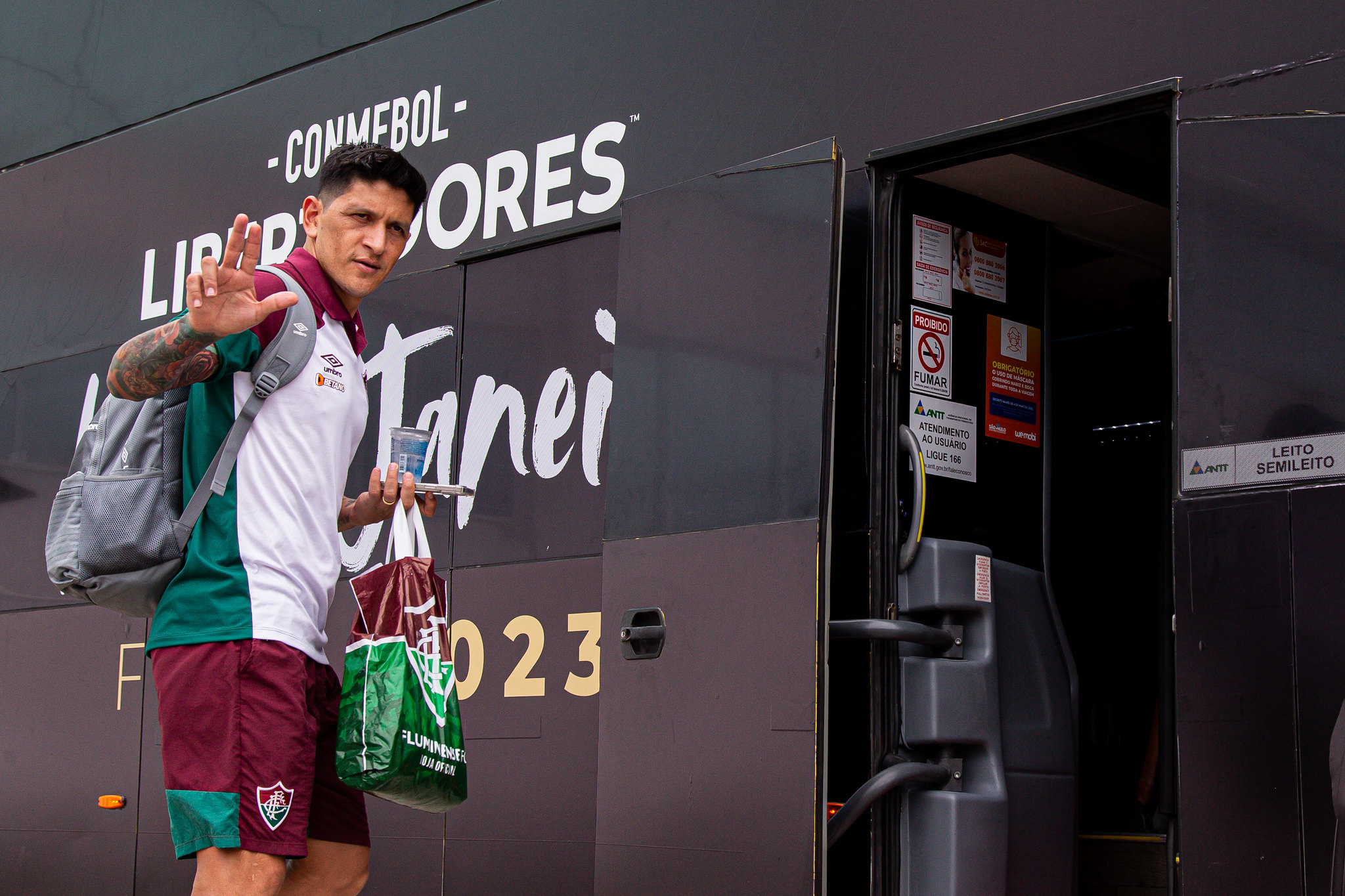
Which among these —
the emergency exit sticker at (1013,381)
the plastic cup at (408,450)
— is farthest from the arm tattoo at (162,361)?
the emergency exit sticker at (1013,381)

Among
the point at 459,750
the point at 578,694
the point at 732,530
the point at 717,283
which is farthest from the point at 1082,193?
the point at 459,750

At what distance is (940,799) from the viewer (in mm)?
3541

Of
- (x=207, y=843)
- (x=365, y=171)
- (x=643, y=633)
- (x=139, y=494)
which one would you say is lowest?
(x=207, y=843)

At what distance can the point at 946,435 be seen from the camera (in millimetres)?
3947

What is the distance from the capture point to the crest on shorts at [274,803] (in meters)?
2.51

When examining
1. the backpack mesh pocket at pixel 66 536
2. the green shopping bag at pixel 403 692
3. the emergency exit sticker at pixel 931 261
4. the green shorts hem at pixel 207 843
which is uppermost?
the emergency exit sticker at pixel 931 261

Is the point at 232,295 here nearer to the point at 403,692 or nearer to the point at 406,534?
the point at 406,534

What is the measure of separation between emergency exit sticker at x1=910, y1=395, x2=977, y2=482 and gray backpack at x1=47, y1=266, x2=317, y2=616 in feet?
5.70

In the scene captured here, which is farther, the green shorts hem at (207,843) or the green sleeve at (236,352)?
the green sleeve at (236,352)

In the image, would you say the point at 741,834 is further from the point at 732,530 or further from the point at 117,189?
the point at 117,189

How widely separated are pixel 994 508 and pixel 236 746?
7.48 ft

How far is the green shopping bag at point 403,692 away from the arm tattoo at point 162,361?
46cm

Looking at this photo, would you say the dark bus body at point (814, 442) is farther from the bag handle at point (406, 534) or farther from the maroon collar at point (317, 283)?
the maroon collar at point (317, 283)

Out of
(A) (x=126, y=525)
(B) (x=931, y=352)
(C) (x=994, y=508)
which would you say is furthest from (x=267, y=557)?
(C) (x=994, y=508)
